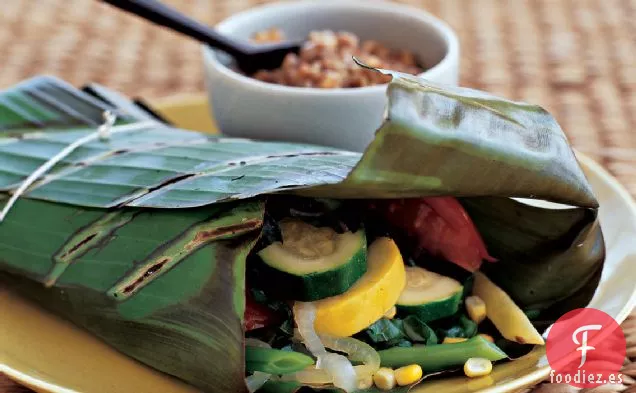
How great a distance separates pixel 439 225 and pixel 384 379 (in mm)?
302

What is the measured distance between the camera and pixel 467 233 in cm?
150

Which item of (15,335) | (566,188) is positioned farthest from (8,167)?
(566,188)

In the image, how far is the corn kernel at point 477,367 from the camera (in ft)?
4.29

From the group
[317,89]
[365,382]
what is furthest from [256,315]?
[317,89]

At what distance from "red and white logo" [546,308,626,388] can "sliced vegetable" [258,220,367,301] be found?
1.02ft

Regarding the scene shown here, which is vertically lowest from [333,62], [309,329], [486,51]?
[309,329]

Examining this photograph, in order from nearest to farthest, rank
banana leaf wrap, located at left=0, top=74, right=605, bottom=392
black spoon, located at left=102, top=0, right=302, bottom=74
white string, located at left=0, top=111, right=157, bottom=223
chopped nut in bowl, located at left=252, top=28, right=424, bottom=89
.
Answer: banana leaf wrap, located at left=0, top=74, right=605, bottom=392
white string, located at left=0, top=111, right=157, bottom=223
chopped nut in bowl, located at left=252, top=28, right=424, bottom=89
black spoon, located at left=102, top=0, right=302, bottom=74

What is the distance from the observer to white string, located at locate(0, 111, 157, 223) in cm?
160

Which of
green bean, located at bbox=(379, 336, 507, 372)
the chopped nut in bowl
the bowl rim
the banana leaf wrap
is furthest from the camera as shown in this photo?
the chopped nut in bowl

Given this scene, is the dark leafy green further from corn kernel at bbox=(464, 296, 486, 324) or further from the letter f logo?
the letter f logo

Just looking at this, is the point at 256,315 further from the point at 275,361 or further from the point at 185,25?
the point at 185,25

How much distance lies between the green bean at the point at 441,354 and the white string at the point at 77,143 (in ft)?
2.28

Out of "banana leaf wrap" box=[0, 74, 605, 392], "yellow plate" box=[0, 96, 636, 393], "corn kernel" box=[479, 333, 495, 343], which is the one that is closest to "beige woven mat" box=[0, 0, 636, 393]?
"yellow plate" box=[0, 96, 636, 393]

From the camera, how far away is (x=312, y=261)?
1.37 meters
